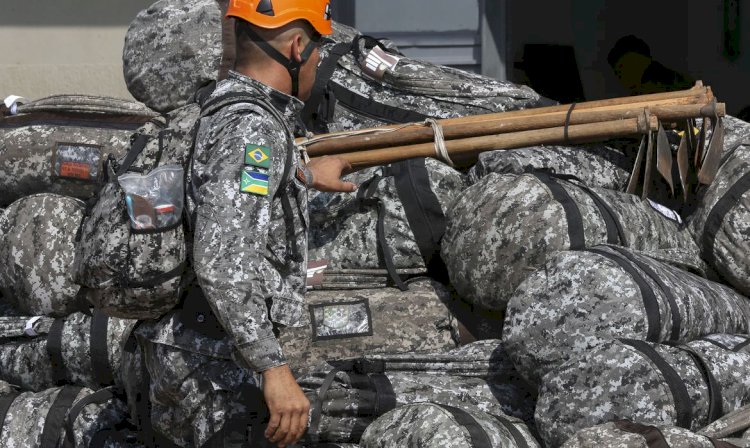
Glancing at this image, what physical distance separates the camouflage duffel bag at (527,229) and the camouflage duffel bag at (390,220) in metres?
0.10

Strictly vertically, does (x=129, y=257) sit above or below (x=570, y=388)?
above

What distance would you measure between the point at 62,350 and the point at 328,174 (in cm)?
119

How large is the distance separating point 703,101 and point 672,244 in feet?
1.54

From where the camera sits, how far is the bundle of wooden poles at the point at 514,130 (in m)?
4.03

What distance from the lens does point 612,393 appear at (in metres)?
3.24

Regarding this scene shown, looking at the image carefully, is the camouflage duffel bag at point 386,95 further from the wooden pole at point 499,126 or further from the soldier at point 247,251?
the soldier at point 247,251

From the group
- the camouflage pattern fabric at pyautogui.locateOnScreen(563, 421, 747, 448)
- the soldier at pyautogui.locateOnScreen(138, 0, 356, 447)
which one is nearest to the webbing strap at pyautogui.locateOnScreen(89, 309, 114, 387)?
the soldier at pyautogui.locateOnScreen(138, 0, 356, 447)

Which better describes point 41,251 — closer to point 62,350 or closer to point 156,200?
point 62,350

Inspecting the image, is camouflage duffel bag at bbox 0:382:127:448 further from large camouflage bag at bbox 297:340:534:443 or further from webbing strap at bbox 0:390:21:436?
large camouflage bag at bbox 297:340:534:443

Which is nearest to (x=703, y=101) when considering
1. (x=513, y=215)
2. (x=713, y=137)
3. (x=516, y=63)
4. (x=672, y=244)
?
(x=713, y=137)

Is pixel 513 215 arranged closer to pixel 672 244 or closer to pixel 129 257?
pixel 672 244

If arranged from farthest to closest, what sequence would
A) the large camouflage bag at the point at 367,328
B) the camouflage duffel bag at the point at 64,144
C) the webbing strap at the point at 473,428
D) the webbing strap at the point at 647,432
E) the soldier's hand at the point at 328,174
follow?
1. the camouflage duffel bag at the point at 64,144
2. the large camouflage bag at the point at 367,328
3. the soldier's hand at the point at 328,174
4. the webbing strap at the point at 473,428
5. the webbing strap at the point at 647,432

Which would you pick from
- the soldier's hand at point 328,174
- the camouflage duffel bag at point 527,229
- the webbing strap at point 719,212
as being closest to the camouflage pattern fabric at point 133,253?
the soldier's hand at point 328,174

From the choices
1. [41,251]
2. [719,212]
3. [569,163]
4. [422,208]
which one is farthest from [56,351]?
[719,212]
